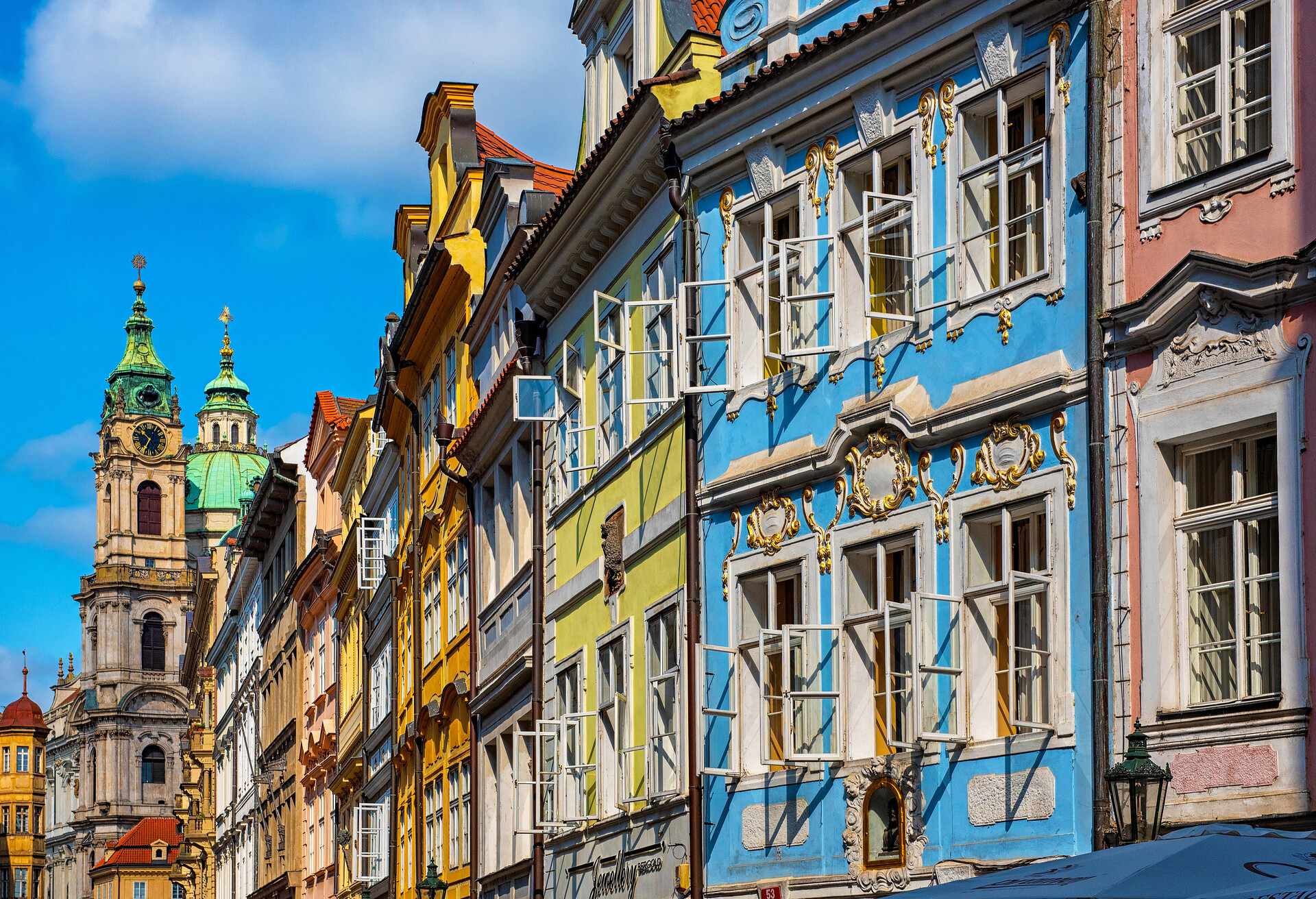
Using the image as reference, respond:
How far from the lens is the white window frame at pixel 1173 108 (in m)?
14.7

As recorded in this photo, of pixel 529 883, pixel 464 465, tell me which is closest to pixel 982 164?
pixel 529 883

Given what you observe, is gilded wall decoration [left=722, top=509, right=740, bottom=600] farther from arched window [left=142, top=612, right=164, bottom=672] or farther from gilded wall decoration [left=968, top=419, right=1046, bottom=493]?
arched window [left=142, top=612, right=164, bottom=672]

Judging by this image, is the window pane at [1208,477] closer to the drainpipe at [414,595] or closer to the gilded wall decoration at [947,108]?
the gilded wall decoration at [947,108]

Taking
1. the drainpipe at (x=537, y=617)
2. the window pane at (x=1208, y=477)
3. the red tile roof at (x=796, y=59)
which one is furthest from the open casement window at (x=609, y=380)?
the window pane at (x=1208, y=477)

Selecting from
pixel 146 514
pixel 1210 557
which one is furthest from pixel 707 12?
pixel 146 514

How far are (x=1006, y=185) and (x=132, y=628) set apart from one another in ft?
496

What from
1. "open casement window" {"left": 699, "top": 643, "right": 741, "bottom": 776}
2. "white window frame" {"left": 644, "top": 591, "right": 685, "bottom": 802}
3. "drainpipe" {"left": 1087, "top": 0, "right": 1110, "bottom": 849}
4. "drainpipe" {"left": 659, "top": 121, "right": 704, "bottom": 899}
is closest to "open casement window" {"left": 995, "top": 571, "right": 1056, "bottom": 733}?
"drainpipe" {"left": 1087, "top": 0, "right": 1110, "bottom": 849}

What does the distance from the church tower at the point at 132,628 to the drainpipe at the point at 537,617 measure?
133m

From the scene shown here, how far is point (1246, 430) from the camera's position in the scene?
14734mm

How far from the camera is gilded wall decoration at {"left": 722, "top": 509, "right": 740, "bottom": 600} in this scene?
20656 mm

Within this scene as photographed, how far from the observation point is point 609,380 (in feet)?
84.5

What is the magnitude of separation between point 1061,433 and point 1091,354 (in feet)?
2.23

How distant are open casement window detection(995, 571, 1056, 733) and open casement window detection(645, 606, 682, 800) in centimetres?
543

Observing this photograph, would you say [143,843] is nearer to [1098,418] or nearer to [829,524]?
[829,524]
